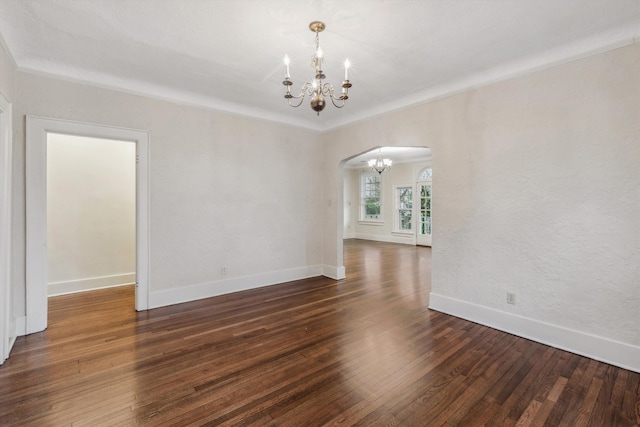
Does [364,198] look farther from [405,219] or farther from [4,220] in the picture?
[4,220]

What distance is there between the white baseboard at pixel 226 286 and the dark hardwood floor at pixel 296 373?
19 cm

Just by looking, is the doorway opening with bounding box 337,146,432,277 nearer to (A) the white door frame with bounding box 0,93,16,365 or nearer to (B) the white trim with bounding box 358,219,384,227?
(B) the white trim with bounding box 358,219,384,227

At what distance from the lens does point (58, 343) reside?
291 centimetres

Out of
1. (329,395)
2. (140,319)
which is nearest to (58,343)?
(140,319)

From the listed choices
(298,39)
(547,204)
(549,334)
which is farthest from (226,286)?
(547,204)

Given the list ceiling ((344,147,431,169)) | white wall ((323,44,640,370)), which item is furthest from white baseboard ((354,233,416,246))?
white wall ((323,44,640,370))

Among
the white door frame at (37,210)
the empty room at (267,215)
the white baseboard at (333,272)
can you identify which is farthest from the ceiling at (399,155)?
the white door frame at (37,210)

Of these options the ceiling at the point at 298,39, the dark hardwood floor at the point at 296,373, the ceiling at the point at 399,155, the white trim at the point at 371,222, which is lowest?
the dark hardwood floor at the point at 296,373

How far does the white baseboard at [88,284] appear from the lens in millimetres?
4439

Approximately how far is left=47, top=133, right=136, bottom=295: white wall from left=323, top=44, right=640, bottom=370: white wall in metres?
4.97

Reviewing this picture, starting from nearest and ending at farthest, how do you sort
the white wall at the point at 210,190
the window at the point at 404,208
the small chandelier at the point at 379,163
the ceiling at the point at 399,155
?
the white wall at the point at 210,190
the ceiling at the point at 399,155
the small chandelier at the point at 379,163
the window at the point at 404,208

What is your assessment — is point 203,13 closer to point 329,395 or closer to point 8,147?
point 8,147

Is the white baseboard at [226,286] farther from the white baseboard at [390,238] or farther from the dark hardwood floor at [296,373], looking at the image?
the white baseboard at [390,238]

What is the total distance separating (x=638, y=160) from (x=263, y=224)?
4.44 m
